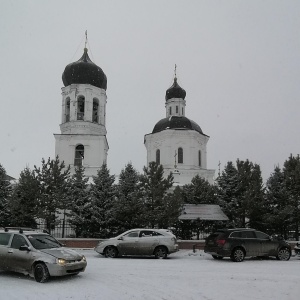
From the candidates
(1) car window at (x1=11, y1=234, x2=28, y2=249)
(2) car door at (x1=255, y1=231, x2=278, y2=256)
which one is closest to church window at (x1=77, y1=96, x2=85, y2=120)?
(2) car door at (x1=255, y1=231, x2=278, y2=256)

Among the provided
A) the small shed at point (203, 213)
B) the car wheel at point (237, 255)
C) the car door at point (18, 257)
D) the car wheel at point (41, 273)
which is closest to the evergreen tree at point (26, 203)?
the small shed at point (203, 213)

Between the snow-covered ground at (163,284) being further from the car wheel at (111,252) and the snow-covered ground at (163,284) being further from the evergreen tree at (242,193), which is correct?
the evergreen tree at (242,193)

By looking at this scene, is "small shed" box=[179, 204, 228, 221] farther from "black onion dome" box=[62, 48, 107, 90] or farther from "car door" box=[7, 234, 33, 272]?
"black onion dome" box=[62, 48, 107, 90]

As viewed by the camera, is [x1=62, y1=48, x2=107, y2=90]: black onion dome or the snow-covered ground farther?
[x1=62, y1=48, x2=107, y2=90]: black onion dome

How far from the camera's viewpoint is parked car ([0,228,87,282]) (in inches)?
418

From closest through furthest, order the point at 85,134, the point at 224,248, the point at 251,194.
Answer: the point at 224,248 < the point at 251,194 < the point at 85,134

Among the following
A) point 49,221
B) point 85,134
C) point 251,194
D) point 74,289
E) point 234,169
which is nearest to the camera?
point 74,289

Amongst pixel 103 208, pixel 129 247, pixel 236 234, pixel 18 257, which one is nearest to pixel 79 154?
pixel 103 208

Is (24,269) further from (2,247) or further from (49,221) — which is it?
(49,221)

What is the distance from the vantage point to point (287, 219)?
24219 millimetres

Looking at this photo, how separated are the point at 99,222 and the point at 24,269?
1257 centimetres

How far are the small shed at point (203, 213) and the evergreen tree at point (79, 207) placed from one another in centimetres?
580

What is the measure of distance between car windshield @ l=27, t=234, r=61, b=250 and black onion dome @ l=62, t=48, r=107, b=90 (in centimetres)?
2979

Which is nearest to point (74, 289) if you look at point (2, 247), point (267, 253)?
point (2, 247)
